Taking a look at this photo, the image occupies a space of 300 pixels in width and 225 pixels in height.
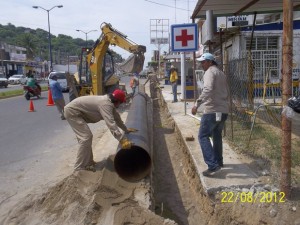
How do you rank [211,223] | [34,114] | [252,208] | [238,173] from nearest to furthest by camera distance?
[252,208]
[211,223]
[238,173]
[34,114]

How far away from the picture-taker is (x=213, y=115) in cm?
556

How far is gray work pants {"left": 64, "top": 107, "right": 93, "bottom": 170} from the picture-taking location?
6.26 metres

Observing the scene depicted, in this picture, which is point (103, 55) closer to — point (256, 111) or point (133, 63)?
point (133, 63)

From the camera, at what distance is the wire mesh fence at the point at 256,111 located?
7.05 meters

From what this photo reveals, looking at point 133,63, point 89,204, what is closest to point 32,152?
point 89,204

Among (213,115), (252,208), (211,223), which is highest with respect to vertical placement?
(213,115)

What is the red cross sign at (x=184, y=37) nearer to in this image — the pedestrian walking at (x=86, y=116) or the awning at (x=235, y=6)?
the awning at (x=235, y=6)

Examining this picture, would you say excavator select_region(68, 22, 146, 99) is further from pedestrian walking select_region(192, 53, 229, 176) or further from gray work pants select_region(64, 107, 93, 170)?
pedestrian walking select_region(192, 53, 229, 176)

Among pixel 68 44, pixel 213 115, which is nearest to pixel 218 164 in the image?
pixel 213 115

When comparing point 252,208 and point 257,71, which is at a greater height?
point 257,71

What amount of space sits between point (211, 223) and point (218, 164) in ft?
3.49

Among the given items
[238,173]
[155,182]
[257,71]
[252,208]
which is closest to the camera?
[252,208]

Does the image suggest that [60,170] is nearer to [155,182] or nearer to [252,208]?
[155,182]
